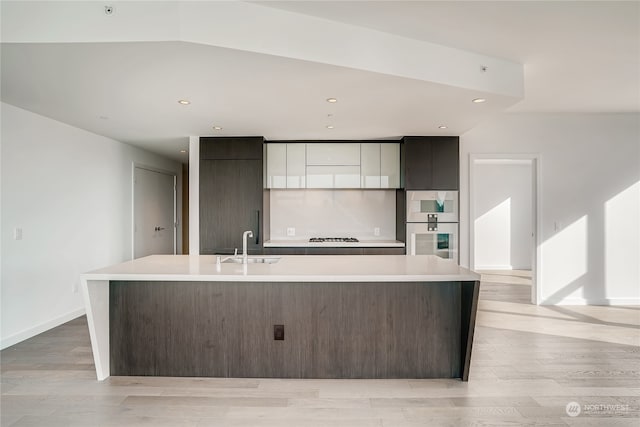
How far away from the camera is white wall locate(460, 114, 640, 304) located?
5.14 meters

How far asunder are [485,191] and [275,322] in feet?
22.0

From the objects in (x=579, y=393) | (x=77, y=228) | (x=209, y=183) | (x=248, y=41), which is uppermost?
(x=248, y=41)

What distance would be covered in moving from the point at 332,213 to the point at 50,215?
3.41m

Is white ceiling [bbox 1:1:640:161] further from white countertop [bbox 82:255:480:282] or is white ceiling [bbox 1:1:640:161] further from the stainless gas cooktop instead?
the stainless gas cooktop

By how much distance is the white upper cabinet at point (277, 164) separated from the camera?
5.30 m

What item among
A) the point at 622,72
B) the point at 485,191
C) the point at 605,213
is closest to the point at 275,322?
the point at 622,72

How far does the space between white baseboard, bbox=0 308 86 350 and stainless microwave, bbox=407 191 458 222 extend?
4166 mm

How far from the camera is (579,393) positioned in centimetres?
268

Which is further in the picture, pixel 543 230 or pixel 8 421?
pixel 543 230

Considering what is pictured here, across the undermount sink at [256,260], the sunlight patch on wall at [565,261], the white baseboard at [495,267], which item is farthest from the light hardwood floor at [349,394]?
the white baseboard at [495,267]

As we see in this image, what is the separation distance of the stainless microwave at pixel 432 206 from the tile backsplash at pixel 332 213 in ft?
2.02

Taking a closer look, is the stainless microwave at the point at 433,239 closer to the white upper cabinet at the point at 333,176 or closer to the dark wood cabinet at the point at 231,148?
the white upper cabinet at the point at 333,176

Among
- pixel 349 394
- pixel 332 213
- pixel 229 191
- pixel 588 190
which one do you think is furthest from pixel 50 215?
pixel 588 190

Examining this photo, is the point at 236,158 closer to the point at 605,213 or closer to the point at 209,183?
the point at 209,183
